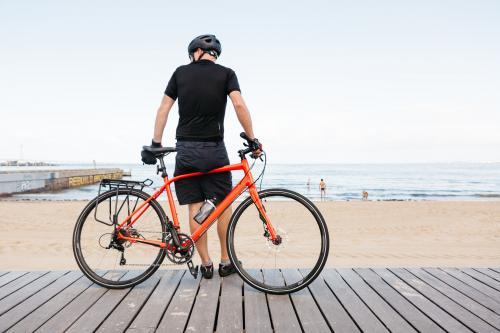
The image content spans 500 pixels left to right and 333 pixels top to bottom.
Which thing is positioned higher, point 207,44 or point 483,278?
point 207,44

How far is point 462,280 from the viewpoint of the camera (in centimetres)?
355

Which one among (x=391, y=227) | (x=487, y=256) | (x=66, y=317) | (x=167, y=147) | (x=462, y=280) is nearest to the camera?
(x=66, y=317)

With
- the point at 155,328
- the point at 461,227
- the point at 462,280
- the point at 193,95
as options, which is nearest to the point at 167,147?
the point at 193,95

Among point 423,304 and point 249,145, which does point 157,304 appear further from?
point 423,304

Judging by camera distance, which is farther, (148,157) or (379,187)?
(379,187)

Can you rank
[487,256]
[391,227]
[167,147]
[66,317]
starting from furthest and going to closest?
[391,227]
[487,256]
[167,147]
[66,317]

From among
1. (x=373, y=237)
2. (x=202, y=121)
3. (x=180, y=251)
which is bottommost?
(x=373, y=237)

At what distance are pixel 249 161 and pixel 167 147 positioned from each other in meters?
0.71

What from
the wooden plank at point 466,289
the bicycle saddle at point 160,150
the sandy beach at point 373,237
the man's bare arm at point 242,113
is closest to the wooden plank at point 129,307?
the bicycle saddle at point 160,150

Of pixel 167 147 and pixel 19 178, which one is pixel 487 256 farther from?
pixel 19 178

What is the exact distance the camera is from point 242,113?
10.7 feet

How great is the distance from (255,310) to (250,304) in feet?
0.39

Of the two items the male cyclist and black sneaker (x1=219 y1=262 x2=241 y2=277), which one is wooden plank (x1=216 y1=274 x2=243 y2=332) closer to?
black sneaker (x1=219 y1=262 x2=241 y2=277)

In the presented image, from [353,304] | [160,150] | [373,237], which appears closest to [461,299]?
[353,304]
